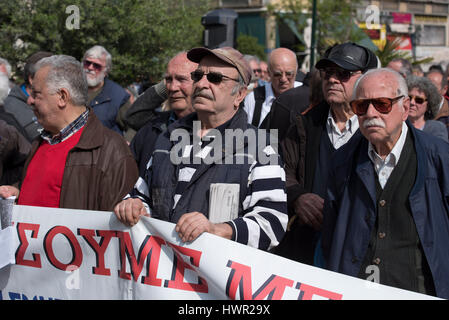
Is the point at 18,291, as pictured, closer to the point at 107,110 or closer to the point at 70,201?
the point at 70,201

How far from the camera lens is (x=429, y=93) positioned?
616 cm

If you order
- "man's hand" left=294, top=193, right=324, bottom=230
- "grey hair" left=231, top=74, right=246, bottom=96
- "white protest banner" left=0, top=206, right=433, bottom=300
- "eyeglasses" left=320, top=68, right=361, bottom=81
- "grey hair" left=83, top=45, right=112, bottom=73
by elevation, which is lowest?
"white protest banner" left=0, top=206, right=433, bottom=300

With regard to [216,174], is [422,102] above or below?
above

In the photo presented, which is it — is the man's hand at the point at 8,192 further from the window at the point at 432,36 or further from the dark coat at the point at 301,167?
the window at the point at 432,36

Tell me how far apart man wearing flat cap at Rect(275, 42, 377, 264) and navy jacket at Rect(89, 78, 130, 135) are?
2812 millimetres

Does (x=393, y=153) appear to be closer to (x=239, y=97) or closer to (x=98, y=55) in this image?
(x=239, y=97)

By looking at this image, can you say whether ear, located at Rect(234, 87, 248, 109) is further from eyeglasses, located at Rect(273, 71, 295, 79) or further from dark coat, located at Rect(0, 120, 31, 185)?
eyeglasses, located at Rect(273, 71, 295, 79)

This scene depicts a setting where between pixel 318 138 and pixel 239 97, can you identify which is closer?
pixel 239 97

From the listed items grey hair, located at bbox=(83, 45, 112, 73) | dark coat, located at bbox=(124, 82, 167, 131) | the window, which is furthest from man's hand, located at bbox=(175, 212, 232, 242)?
the window

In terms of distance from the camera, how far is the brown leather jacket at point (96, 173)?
3893 mm

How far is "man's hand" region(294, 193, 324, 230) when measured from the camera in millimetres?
3973

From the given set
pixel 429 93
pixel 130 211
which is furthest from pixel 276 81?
pixel 130 211

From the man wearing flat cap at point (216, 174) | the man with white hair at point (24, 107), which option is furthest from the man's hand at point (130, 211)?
the man with white hair at point (24, 107)

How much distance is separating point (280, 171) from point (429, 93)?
3.33m
